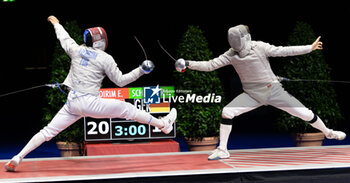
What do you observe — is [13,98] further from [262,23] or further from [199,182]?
[199,182]

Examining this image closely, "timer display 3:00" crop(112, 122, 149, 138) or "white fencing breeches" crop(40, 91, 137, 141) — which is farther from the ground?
"white fencing breeches" crop(40, 91, 137, 141)

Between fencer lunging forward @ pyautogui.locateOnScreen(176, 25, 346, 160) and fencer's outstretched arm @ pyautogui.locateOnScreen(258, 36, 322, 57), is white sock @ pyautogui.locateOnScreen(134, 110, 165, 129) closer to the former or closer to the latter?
fencer lunging forward @ pyautogui.locateOnScreen(176, 25, 346, 160)

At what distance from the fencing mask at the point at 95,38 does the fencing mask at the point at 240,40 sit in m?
1.16

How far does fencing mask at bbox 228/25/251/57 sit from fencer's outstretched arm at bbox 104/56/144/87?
38.6 inches

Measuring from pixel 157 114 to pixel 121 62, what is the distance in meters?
4.56

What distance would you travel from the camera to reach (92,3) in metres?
8.49

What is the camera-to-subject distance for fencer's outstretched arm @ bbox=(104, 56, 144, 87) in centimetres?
336

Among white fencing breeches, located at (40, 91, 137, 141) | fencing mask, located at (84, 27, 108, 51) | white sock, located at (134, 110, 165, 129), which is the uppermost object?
fencing mask, located at (84, 27, 108, 51)

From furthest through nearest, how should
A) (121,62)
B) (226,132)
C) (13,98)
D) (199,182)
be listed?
(13,98) → (121,62) → (226,132) → (199,182)

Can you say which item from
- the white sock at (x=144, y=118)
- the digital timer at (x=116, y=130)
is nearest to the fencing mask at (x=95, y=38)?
the white sock at (x=144, y=118)

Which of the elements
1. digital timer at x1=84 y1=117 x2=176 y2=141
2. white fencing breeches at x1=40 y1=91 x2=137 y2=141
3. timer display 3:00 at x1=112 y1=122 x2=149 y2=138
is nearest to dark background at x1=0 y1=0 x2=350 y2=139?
digital timer at x1=84 y1=117 x2=176 y2=141

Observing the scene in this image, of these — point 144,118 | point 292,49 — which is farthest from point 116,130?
point 292,49

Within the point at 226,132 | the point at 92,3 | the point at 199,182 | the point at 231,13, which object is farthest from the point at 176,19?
the point at 199,182

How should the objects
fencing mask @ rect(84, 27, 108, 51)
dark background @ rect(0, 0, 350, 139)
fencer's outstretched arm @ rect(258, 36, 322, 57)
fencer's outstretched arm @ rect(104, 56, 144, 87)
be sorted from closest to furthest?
fencer's outstretched arm @ rect(104, 56, 144, 87), fencing mask @ rect(84, 27, 108, 51), fencer's outstretched arm @ rect(258, 36, 322, 57), dark background @ rect(0, 0, 350, 139)
